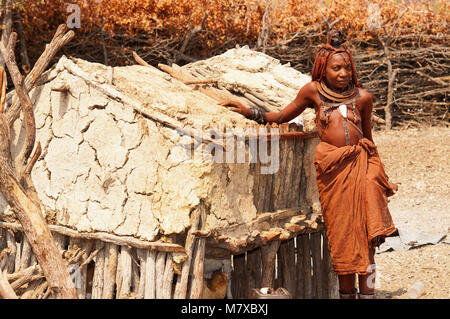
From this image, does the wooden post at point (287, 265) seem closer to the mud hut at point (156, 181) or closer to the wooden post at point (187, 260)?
the mud hut at point (156, 181)

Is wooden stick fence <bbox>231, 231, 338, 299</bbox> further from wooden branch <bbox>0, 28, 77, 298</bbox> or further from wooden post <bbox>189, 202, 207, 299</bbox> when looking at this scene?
wooden branch <bbox>0, 28, 77, 298</bbox>

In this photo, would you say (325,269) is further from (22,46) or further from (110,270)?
(22,46)

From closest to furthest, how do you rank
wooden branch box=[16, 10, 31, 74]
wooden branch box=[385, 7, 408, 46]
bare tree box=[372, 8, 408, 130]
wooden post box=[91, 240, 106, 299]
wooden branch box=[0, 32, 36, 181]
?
wooden post box=[91, 240, 106, 299]
wooden branch box=[0, 32, 36, 181]
wooden branch box=[16, 10, 31, 74]
wooden branch box=[385, 7, 408, 46]
bare tree box=[372, 8, 408, 130]

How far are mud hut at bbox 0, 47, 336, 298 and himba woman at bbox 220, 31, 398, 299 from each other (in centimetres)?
47

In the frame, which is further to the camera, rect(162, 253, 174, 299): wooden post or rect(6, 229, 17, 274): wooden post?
rect(6, 229, 17, 274): wooden post

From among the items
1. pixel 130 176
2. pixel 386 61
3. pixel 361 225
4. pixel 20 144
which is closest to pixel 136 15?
pixel 386 61

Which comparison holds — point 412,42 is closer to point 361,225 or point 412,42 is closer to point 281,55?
point 281,55

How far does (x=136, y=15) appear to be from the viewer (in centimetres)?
1055

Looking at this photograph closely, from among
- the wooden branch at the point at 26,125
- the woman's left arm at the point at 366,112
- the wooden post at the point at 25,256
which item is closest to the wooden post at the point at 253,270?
the woman's left arm at the point at 366,112

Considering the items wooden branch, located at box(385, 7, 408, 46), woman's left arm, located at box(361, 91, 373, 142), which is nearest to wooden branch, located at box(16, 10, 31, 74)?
wooden branch, located at box(385, 7, 408, 46)

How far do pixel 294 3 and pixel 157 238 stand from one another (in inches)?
324

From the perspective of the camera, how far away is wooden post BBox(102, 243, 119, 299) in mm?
4809

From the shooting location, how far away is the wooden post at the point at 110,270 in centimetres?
481

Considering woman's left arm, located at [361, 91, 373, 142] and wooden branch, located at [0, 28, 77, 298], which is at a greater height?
woman's left arm, located at [361, 91, 373, 142]
